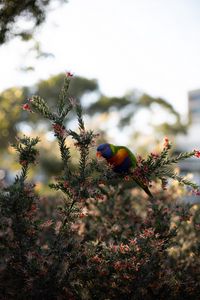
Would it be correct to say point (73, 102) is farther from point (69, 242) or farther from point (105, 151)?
point (69, 242)

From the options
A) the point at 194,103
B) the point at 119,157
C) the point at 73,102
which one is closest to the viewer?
the point at 73,102

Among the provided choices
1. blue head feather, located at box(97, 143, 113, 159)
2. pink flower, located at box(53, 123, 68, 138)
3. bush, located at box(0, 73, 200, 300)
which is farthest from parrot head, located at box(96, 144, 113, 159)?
pink flower, located at box(53, 123, 68, 138)

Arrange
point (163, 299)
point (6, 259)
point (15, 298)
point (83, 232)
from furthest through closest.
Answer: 1. point (83, 232)
2. point (163, 299)
3. point (15, 298)
4. point (6, 259)

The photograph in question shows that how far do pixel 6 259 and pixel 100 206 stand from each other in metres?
3.27

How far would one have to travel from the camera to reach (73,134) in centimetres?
405

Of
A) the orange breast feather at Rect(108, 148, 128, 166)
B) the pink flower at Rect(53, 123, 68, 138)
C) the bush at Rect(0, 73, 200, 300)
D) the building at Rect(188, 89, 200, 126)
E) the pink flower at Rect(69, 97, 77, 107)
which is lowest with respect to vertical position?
the bush at Rect(0, 73, 200, 300)

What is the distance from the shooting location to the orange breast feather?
4.71 m

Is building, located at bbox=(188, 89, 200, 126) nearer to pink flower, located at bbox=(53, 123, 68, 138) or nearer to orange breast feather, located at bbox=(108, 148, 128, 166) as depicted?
orange breast feather, located at bbox=(108, 148, 128, 166)

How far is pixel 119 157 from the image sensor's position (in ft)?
15.8

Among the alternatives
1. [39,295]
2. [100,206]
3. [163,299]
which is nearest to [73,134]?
[39,295]

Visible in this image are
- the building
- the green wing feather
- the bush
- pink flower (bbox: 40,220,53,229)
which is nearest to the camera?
the bush

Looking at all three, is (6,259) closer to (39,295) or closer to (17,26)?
(39,295)

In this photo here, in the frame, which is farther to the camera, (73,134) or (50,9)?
(50,9)

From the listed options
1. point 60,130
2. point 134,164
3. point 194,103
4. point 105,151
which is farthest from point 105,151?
point 194,103
